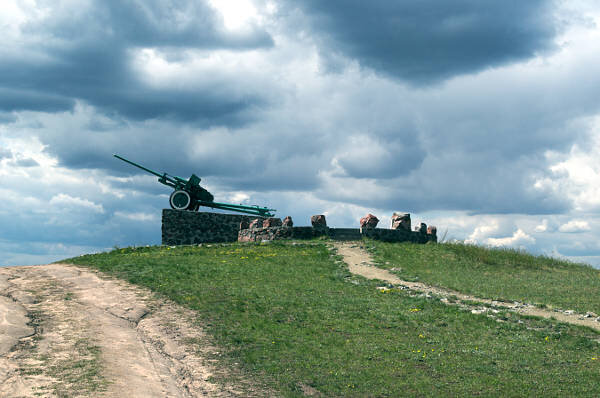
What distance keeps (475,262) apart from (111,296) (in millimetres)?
20637

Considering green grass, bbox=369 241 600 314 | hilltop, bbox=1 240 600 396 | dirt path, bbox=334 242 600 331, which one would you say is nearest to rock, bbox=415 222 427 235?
green grass, bbox=369 241 600 314

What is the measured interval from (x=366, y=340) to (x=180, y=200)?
28270 millimetres

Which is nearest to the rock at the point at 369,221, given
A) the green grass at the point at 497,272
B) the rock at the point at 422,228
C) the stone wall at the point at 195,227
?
the green grass at the point at 497,272

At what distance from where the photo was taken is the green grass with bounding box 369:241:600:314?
20891mm

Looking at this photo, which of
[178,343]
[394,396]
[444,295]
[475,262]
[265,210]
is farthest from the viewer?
[265,210]

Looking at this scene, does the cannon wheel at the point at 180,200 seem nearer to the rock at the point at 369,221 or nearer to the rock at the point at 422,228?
the rock at the point at 369,221

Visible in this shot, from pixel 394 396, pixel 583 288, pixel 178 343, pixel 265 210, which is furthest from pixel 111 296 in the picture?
pixel 265 210

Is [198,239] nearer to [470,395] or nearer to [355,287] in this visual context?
[355,287]

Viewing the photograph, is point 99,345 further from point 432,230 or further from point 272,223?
point 432,230

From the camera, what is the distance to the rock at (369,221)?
35.6 m

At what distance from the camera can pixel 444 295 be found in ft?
65.4

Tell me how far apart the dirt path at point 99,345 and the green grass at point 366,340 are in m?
0.97

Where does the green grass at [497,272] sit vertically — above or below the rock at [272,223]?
below

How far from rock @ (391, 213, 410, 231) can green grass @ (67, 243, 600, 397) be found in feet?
49.7
